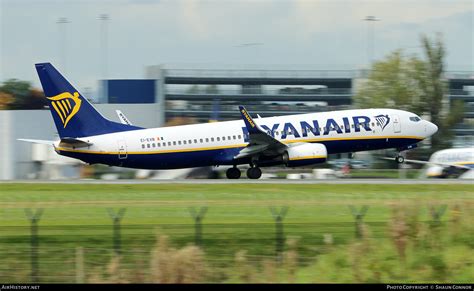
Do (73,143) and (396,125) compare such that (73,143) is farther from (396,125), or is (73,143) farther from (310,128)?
(396,125)

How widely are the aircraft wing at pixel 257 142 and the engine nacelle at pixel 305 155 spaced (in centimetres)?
63

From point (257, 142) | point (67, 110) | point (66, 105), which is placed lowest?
point (257, 142)

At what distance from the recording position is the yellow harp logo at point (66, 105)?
5525 centimetres

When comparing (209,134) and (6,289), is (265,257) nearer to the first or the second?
(6,289)

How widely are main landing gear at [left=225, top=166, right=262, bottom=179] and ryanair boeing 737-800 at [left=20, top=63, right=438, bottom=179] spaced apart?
2.5 inches

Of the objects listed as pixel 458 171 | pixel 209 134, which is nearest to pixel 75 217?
pixel 209 134

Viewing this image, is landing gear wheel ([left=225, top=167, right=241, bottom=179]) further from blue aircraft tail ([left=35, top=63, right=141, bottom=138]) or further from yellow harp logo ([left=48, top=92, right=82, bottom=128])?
yellow harp logo ([left=48, top=92, right=82, bottom=128])

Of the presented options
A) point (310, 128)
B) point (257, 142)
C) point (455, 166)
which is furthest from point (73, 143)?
point (455, 166)

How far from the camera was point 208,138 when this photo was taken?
186 feet

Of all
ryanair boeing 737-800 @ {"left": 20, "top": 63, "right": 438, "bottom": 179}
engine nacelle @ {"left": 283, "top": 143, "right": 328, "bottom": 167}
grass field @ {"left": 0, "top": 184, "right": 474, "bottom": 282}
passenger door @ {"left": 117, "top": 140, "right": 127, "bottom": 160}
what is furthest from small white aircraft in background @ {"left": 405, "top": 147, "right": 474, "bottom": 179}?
grass field @ {"left": 0, "top": 184, "right": 474, "bottom": 282}

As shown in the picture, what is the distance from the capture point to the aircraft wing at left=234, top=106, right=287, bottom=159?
54.6 meters

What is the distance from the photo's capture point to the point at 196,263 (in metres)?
22.2

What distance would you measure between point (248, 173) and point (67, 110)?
11911 millimetres

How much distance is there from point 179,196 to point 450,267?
21185 mm
